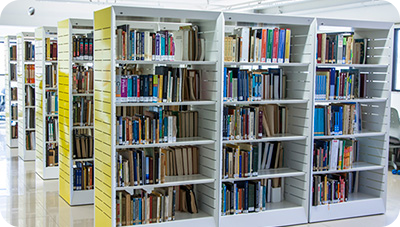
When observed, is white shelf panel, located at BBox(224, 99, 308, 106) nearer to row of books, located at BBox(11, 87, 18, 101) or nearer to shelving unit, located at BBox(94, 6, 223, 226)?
shelving unit, located at BBox(94, 6, 223, 226)

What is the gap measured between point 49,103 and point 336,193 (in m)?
4.51

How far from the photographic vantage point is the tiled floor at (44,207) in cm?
559

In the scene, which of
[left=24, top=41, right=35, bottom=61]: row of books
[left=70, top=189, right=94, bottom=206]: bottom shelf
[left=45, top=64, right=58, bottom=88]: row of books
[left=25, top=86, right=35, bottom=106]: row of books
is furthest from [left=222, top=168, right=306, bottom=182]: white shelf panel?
[left=24, top=41, right=35, bottom=61]: row of books

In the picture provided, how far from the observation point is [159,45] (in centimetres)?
488

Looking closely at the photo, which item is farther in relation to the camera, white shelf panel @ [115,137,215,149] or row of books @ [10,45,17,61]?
row of books @ [10,45,17,61]

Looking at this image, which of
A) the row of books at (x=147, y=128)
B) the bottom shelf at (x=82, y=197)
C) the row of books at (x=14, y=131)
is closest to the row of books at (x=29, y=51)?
Answer: the row of books at (x=14, y=131)

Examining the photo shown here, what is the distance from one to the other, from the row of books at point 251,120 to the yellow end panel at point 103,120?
121 cm

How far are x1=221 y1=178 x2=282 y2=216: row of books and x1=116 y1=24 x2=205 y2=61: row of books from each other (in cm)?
139

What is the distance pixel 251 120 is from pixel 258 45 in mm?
793

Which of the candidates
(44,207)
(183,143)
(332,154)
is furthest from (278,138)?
(44,207)

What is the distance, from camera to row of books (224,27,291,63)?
5152 mm

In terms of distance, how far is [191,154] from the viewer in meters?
5.30

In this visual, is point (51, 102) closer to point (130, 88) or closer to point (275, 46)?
point (130, 88)

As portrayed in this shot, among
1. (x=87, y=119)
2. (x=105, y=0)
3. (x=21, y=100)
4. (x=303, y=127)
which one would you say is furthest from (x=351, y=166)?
(x=105, y=0)
